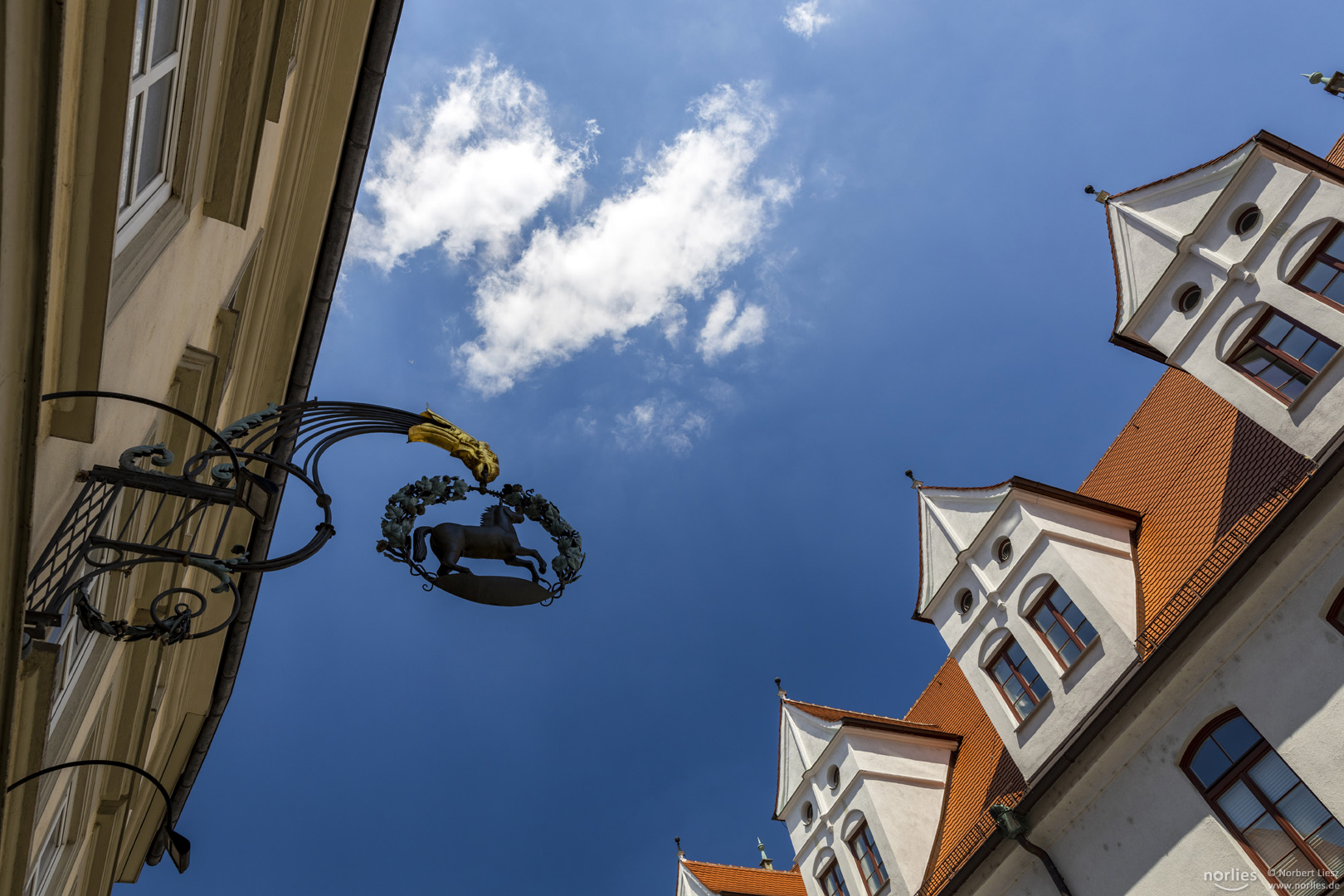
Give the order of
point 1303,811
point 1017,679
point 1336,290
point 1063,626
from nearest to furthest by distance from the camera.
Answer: point 1303,811 → point 1336,290 → point 1063,626 → point 1017,679

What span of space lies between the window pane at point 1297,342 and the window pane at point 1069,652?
205 inches

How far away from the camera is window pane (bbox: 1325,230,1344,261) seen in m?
11.6

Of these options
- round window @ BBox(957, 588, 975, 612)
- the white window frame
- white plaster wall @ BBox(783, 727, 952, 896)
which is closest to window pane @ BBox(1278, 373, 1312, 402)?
round window @ BBox(957, 588, 975, 612)

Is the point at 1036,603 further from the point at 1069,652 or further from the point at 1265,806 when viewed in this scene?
the point at 1265,806

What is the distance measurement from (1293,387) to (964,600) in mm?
6326

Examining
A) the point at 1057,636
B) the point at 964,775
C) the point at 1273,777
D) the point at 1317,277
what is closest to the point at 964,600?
the point at 1057,636

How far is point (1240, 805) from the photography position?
10.7 metres

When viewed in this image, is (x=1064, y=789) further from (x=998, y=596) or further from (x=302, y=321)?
(x=302, y=321)

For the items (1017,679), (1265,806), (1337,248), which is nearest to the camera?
(1265,806)

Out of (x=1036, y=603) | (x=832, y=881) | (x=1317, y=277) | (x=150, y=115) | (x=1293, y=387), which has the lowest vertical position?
(x=150, y=115)

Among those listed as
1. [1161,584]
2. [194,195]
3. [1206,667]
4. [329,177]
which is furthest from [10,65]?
[1161,584]

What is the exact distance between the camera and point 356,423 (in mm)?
5953

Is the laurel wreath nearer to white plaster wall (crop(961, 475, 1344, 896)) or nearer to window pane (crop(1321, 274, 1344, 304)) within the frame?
white plaster wall (crop(961, 475, 1344, 896))

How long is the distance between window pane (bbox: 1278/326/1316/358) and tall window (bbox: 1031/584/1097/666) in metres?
4.71
